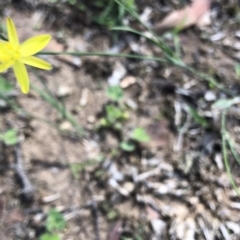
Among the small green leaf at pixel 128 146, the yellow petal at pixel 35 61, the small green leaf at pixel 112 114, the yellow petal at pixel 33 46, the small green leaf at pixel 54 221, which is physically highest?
the yellow petal at pixel 33 46

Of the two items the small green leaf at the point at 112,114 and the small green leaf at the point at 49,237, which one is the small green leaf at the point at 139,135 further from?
the small green leaf at the point at 49,237

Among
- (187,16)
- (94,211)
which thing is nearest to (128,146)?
(94,211)

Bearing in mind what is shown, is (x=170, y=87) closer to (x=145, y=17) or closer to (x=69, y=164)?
(x=145, y=17)

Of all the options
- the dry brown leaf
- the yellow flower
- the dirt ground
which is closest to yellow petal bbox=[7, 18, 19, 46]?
the yellow flower

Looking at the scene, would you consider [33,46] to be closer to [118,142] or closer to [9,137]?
[9,137]

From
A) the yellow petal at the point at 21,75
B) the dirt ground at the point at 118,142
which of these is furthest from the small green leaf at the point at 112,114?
the yellow petal at the point at 21,75

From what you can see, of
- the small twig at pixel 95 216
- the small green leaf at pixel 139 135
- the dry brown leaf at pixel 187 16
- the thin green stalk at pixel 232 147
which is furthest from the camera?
the dry brown leaf at pixel 187 16

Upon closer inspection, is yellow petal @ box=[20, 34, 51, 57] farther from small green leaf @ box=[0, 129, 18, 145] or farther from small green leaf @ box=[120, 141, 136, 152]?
small green leaf @ box=[120, 141, 136, 152]
